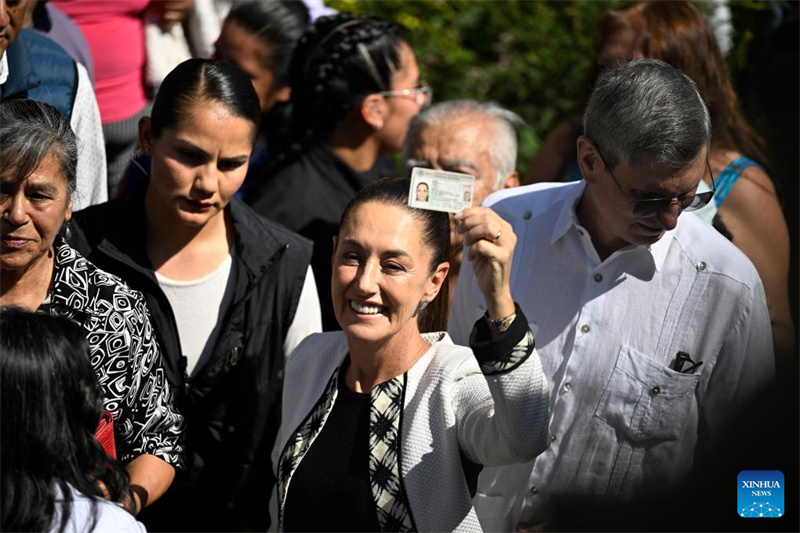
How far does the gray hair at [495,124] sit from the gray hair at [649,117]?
4.20ft

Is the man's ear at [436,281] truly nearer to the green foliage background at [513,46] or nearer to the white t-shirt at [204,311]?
the white t-shirt at [204,311]

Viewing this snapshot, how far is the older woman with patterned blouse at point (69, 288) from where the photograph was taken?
2.62 m

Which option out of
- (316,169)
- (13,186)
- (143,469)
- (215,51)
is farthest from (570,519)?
(215,51)

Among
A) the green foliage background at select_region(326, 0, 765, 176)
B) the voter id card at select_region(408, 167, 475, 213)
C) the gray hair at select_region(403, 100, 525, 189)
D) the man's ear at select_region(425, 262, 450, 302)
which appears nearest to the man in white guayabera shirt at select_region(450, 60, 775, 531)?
the man's ear at select_region(425, 262, 450, 302)

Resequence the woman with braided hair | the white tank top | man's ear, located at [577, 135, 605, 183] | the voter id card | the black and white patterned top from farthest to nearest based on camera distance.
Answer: the woman with braided hair, the white tank top, man's ear, located at [577, 135, 605, 183], the black and white patterned top, the voter id card

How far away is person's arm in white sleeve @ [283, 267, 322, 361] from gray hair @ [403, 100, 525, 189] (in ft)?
3.26

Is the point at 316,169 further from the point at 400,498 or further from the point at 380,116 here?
the point at 400,498

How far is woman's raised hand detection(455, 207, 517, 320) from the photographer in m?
2.34

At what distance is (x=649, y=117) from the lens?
8.79 ft

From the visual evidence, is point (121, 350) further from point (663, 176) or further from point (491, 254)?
point (663, 176)

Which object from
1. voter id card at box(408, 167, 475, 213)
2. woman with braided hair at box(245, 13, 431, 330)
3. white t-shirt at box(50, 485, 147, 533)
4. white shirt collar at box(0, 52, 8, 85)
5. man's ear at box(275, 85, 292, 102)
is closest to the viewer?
white t-shirt at box(50, 485, 147, 533)

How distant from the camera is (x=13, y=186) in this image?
2.62 meters

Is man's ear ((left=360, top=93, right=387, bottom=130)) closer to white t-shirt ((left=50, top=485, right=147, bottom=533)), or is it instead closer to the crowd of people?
the crowd of people

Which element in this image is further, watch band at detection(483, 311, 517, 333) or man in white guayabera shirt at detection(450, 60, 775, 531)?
man in white guayabera shirt at detection(450, 60, 775, 531)
